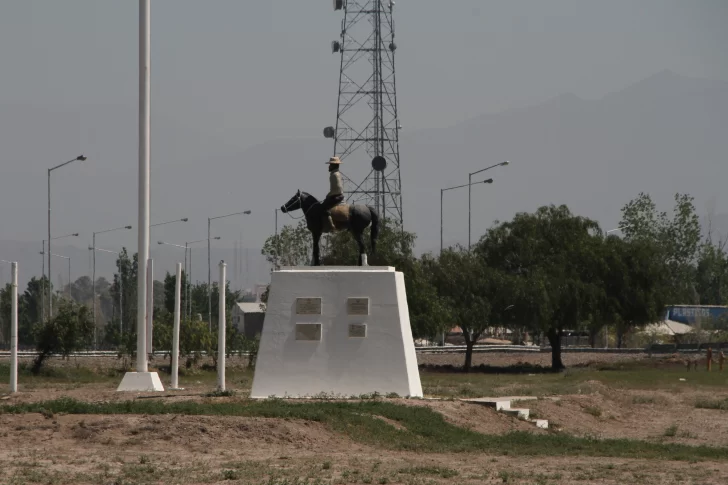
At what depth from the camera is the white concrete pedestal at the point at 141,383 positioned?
2812cm

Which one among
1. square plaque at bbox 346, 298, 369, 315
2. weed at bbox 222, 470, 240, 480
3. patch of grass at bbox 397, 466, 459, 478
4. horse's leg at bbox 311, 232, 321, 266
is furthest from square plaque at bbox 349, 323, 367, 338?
weed at bbox 222, 470, 240, 480

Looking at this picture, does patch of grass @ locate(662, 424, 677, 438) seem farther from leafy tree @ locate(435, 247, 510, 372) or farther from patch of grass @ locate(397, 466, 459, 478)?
leafy tree @ locate(435, 247, 510, 372)

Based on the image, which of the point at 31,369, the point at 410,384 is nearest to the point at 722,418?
the point at 410,384

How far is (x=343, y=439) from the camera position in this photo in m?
21.7

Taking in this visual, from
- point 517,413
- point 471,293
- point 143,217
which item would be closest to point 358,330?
point 517,413

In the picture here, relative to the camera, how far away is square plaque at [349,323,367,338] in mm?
26344

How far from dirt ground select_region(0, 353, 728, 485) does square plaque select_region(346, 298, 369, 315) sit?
2.10 m

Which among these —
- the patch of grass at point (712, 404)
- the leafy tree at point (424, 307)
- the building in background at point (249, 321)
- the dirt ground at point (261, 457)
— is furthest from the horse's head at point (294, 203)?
the building in background at point (249, 321)

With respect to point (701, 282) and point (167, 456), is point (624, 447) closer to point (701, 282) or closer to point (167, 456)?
point (167, 456)

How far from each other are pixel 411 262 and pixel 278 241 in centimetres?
850

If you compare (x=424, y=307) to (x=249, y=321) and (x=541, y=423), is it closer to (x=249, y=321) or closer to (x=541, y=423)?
(x=541, y=423)

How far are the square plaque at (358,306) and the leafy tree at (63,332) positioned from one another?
64.5ft

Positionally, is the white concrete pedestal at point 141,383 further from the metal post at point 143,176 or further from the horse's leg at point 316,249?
the horse's leg at point 316,249

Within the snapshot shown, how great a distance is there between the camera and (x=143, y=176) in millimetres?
28047
